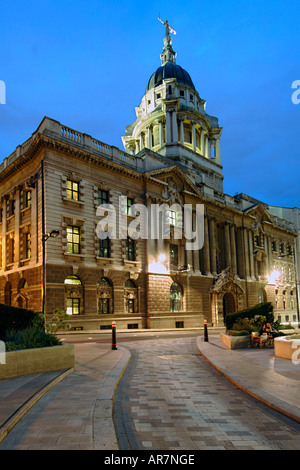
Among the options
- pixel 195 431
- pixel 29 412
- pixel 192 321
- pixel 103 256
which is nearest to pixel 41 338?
pixel 29 412

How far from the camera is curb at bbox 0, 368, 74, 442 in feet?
17.8

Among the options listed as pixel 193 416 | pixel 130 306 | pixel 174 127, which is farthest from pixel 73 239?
pixel 174 127

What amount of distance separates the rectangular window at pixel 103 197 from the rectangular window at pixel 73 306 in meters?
8.62

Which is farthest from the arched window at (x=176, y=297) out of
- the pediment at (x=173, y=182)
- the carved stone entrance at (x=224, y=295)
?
the pediment at (x=173, y=182)

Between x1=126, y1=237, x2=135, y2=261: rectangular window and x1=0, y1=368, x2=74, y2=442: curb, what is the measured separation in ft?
79.2

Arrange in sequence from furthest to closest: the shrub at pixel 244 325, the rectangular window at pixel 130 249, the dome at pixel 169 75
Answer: the dome at pixel 169 75
the rectangular window at pixel 130 249
the shrub at pixel 244 325

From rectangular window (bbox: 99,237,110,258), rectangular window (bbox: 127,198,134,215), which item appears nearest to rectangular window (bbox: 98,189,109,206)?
rectangular window (bbox: 127,198,134,215)

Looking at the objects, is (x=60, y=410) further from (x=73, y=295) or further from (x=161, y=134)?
(x=161, y=134)

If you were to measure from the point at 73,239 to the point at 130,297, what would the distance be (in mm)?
7932

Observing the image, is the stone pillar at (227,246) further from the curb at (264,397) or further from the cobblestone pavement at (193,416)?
the curb at (264,397)

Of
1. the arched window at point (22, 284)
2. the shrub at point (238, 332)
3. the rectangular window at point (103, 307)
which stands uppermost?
the arched window at point (22, 284)

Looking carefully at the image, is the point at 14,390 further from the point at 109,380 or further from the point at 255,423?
the point at 255,423

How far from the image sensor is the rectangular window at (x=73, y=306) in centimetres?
2805
